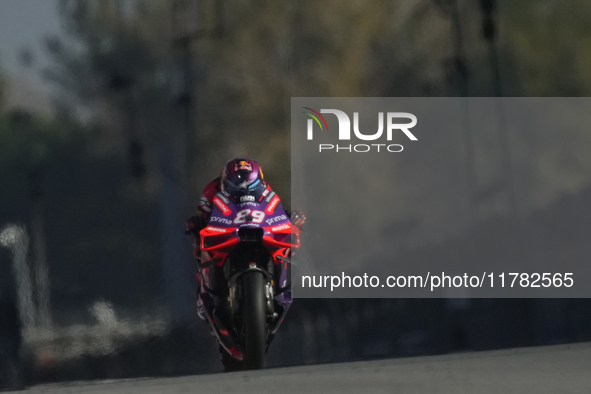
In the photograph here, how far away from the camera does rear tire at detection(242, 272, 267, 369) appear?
5074 millimetres

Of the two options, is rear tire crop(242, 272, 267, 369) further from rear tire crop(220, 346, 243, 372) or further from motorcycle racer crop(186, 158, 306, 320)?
rear tire crop(220, 346, 243, 372)

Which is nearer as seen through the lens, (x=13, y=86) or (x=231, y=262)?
(x=231, y=262)

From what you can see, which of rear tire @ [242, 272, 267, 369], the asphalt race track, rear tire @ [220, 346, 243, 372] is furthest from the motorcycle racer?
the asphalt race track

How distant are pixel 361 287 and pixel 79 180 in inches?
112

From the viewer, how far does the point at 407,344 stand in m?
7.80

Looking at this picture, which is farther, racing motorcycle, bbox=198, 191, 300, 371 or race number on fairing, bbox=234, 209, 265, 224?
race number on fairing, bbox=234, 209, 265, 224

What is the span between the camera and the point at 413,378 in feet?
14.4

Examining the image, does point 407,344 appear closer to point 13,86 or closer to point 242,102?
point 242,102

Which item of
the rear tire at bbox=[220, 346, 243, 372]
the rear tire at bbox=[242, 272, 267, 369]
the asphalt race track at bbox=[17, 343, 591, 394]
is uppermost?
the rear tire at bbox=[242, 272, 267, 369]

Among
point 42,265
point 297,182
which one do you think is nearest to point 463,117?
point 297,182

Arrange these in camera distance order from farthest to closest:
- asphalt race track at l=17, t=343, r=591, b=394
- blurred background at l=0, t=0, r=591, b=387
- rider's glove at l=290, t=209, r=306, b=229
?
blurred background at l=0, t=0, r=591, b=387
rider's glove at l=290, t=209, r=306, b=229
asphalt race track at l=17, t=343, r=591, b=394

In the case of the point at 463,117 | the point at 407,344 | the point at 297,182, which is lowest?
the point at 407,344

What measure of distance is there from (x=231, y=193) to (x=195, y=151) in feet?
7.66

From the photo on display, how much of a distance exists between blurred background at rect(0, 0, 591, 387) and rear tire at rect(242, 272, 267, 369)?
253cm
